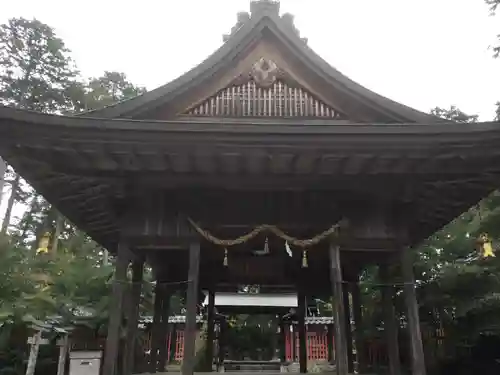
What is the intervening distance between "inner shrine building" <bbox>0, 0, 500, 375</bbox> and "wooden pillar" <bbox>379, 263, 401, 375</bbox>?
0.03 meters

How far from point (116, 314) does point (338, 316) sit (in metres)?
3.08

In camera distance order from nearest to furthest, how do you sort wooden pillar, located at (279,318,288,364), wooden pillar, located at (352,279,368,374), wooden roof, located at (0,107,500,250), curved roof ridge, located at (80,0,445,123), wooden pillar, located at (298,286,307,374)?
1. wooden roof, located at (0,107,500,250)
2. curved roof ridge, located at (80,0,445,123)
3. wooden pillar, located at (352,279,368,374)
4. wooden pillar, located at (298,286,307,374)
5. wooden pillar, located at (279,318,288,364)

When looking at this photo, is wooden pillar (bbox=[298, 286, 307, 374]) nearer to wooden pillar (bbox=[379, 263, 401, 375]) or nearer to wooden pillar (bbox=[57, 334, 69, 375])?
wooden pillar (bbox=[379, 263, 401, 375])

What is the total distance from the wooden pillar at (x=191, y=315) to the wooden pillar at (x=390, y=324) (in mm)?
3310

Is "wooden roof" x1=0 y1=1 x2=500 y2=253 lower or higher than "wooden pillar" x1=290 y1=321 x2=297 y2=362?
higher

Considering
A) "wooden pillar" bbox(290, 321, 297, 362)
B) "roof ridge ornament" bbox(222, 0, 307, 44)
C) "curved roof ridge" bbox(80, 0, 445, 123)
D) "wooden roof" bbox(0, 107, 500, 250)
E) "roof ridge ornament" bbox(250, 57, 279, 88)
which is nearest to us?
"wooden roof" bbox(0, 107, 500, 250)

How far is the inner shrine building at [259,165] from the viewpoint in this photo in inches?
211

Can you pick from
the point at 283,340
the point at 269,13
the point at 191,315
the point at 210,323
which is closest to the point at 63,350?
the point at 210,323

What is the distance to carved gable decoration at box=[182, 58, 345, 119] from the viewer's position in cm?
676

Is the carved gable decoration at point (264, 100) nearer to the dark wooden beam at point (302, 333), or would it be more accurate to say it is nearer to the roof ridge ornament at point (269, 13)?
the roof ridge ornament at point (269, 13)

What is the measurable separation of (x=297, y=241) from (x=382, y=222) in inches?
54.8

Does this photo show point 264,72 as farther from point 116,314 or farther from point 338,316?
point 116,314

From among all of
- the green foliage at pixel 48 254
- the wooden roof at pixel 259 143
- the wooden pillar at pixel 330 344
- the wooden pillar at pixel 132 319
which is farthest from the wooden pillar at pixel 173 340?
the wooden roof at pixel 259 143

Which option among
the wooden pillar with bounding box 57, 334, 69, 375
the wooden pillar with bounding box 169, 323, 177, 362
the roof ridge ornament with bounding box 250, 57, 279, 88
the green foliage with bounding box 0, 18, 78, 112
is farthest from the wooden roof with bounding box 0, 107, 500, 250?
the green foliage with bounding box 0, 18, 78, 112
